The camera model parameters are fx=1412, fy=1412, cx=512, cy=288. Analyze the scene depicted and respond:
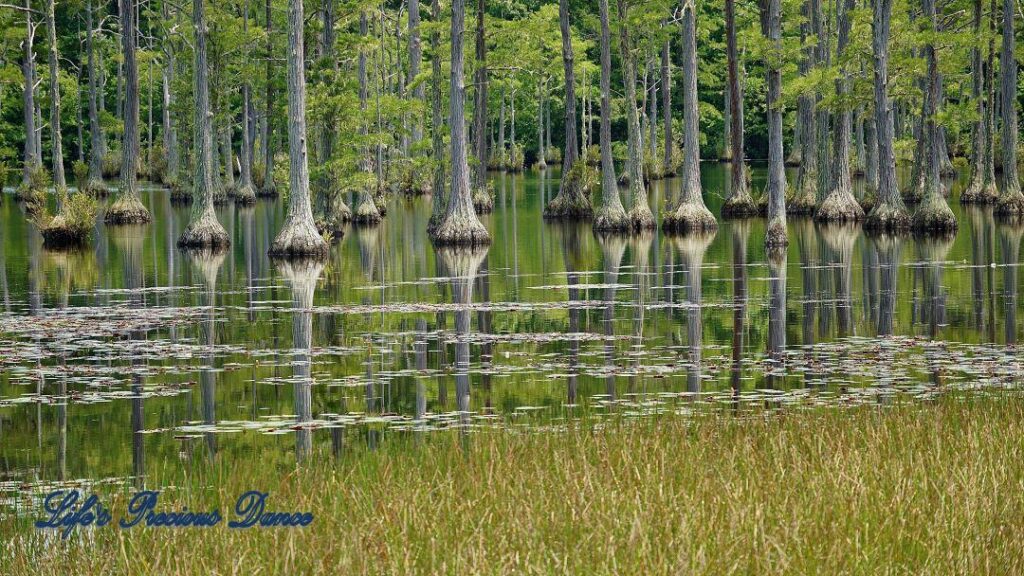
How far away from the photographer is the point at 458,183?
3594cm

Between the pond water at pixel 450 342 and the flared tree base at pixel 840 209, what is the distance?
8.87 metres

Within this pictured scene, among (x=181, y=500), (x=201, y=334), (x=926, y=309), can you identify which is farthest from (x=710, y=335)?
(x=181, y=500)

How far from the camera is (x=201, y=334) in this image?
18266mm

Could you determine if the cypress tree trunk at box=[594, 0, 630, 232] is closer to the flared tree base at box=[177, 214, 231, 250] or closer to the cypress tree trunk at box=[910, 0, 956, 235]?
the cypress tree trunk at box=[910, 0, 956, 235]

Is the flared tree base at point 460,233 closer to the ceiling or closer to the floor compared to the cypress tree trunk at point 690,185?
closer to the floor

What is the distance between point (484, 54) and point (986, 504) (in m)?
37.0

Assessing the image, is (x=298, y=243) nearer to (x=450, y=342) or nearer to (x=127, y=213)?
(x=450, y=342)

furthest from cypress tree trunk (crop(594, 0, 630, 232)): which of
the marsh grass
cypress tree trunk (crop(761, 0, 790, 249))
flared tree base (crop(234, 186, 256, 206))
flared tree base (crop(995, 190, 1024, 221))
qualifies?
the marsh grass

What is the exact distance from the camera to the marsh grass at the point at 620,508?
7.10 metres

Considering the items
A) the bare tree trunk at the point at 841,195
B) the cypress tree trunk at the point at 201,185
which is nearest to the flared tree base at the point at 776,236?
the bare tree trunk at the point at 841,195

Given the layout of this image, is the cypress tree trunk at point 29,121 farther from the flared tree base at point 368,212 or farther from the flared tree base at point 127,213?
the flared tree base at point 368,212

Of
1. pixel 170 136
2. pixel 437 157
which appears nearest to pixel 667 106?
pixel 170 136

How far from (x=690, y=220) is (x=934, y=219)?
21.7ft

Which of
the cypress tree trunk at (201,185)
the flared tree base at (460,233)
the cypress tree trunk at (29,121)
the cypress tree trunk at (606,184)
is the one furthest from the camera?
the cypress tree trunk at (29,121)
